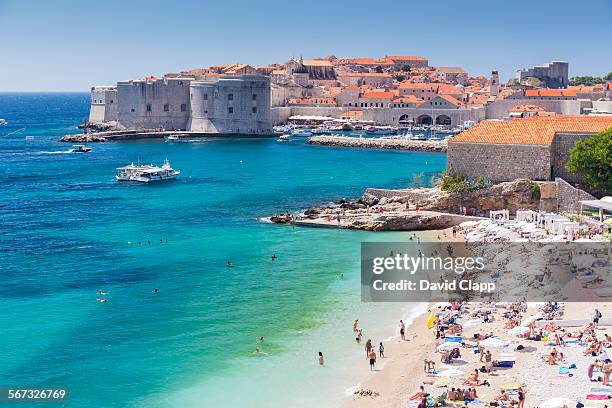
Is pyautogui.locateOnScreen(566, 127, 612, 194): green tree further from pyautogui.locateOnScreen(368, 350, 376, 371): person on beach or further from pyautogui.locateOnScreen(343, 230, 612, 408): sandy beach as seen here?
pyautogui.locateOnScreen(368, 350, 376, 371): person on beach

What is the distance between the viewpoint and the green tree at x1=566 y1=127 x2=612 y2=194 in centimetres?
2655

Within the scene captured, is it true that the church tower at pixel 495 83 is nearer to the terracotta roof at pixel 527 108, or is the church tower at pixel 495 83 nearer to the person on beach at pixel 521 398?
the terracotta roof at pixel 527 108

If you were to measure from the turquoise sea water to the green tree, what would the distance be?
6.50m

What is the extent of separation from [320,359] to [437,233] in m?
12.3

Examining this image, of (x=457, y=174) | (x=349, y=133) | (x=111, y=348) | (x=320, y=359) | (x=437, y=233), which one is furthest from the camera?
(x=349, y=133)

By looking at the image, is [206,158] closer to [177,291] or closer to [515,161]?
[515,161]

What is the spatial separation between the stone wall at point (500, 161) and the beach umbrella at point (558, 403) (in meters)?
16.6

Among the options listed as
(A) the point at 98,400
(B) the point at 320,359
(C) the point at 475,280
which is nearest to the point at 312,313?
(B) the point at 320,359

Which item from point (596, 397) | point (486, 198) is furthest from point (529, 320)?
point (486, 198)

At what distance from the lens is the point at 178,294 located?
845 inches

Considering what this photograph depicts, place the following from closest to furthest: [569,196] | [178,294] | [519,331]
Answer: [519,331]
[178,294]
[569,196]

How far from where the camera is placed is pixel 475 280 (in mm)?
21250

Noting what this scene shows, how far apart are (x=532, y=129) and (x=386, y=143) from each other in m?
39.2

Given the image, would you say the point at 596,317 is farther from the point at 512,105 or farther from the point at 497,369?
the point at 512,105
